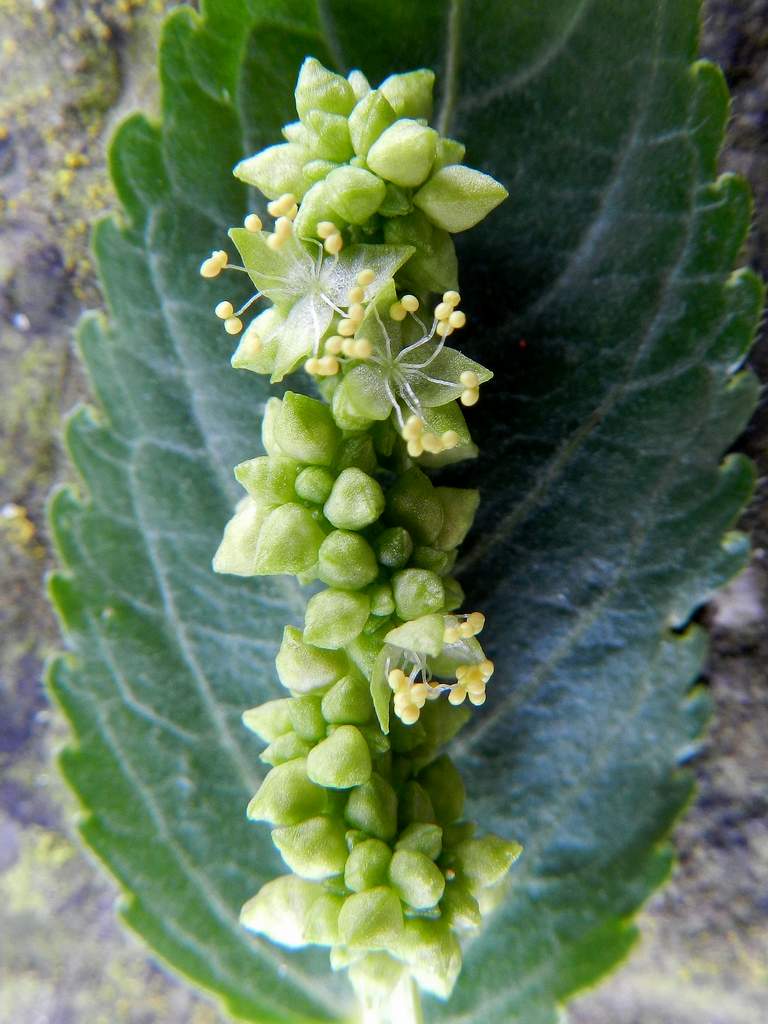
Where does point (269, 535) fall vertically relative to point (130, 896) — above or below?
above

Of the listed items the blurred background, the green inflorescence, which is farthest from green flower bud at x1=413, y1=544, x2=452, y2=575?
the blurred background

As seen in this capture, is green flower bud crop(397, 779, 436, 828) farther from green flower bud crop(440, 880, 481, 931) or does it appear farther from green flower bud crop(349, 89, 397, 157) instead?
green flower bud crop(349, 89, 397, 157)

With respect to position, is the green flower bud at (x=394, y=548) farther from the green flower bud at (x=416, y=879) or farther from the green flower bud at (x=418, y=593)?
the green flower bud at (x=416, y=879)

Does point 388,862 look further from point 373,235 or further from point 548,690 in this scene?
point 373,235

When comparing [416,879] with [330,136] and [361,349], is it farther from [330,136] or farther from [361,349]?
[330,136]

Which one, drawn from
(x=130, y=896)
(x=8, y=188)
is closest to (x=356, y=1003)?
(x=130, y=896)

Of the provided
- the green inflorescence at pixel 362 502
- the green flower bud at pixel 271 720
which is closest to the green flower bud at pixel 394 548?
the green inflorescence at pixel 362 502
